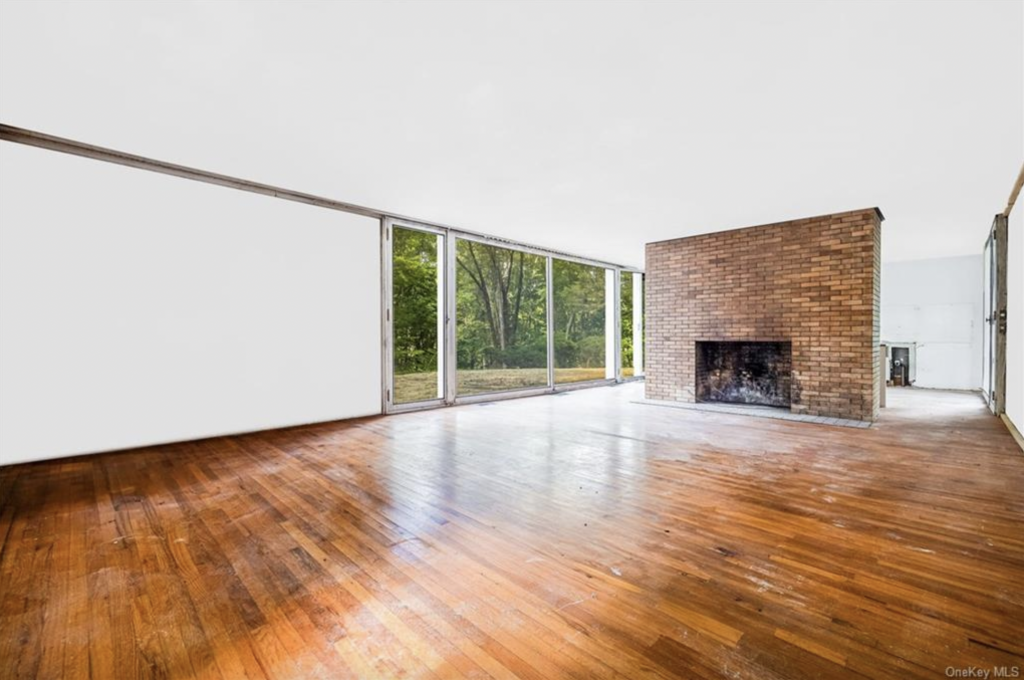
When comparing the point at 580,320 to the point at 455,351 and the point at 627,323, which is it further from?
the point at 455,351

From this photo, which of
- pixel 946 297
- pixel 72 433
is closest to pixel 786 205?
pixel 946 297

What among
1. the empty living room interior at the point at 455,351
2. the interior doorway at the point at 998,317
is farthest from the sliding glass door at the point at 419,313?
the interior doorway at the point at 998,317

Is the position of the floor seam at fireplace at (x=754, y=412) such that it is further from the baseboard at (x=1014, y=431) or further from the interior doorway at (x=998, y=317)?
the interior doorway at (x=998, y=317)

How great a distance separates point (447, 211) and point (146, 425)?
164 inches

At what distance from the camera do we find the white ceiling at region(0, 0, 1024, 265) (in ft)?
8.02

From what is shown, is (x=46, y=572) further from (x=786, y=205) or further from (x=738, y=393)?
(x=738, y=393)

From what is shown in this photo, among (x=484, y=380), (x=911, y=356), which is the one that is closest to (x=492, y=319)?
(x=484, y=380)

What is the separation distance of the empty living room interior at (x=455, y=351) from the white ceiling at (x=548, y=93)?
0.03 metres

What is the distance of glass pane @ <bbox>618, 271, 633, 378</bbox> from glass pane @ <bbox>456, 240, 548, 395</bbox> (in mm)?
2783

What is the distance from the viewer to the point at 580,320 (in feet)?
37.7

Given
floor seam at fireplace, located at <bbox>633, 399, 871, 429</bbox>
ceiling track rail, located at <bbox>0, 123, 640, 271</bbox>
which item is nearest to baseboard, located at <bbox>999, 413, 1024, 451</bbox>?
floor seam at fireplace, located at <bbox>633, 399, 871, 429</bbox>

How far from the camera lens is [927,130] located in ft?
11.7

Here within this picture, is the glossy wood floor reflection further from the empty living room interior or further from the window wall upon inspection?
the window wall

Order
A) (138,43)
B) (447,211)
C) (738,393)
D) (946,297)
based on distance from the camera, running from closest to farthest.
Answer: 1. (138,43)
2. (447,211)
3. (738,393)
4. (946,297)
